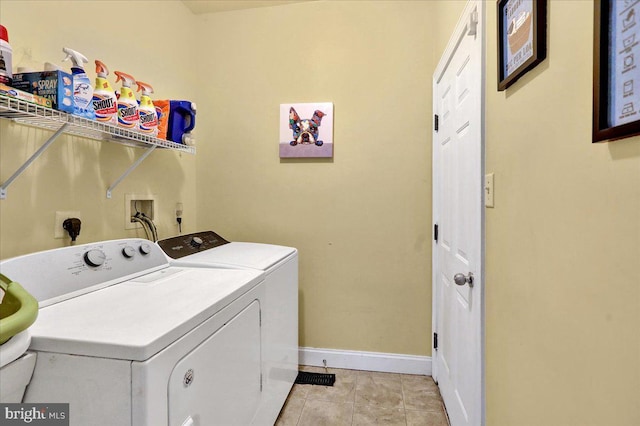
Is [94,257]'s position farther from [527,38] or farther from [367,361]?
[367,361]

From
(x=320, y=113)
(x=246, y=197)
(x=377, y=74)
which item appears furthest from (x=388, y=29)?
(x=246, y=197)

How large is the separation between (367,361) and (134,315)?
1827 millimetres

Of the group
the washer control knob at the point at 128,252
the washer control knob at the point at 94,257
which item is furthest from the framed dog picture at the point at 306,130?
the washer control knob at the point at 94,257

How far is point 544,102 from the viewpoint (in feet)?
2.67

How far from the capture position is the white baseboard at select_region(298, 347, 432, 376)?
2271 millimetres

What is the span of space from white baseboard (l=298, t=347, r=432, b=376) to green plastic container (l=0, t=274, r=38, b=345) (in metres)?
1.89

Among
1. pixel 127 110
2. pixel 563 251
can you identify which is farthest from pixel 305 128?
pixel 563 251

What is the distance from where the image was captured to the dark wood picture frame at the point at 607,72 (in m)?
0.51

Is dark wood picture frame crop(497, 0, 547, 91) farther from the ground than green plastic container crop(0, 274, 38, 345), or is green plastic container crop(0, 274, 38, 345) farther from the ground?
dark wood picture frame crop(497, 0, 547, 91)

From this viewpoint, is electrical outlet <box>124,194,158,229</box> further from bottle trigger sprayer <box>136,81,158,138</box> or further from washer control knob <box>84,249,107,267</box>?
washer control knob <box>84,249,107,267</box>

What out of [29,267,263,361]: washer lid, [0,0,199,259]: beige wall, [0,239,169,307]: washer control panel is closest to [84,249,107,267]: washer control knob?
[0,239,169,307]: washer control panel

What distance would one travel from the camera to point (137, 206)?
6.28 ft

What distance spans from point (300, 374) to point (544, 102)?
2.14 m

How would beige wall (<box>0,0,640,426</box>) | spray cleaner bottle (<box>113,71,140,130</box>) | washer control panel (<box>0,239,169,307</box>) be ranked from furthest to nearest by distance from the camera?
spray cleaner bottle (<box>113,71,140,130</box>)
washer control panel (<box>0,239,169,307</box>)
beige wall (<box>0,0,640,426</box>)
